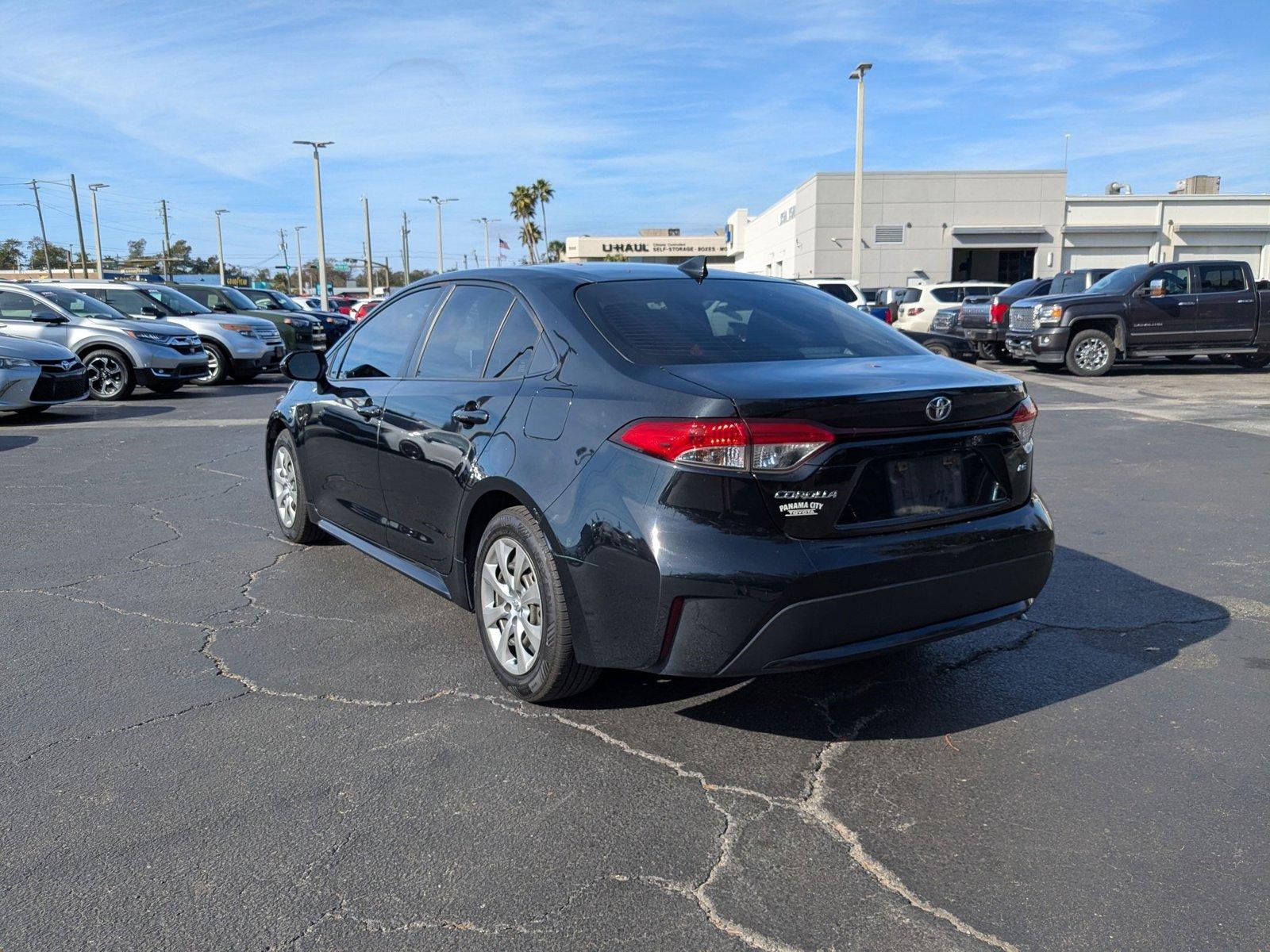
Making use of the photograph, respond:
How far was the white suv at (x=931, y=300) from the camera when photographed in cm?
2519

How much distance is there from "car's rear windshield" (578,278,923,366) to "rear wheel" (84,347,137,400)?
44.3 feet

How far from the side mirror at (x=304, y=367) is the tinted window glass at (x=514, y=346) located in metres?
1.80

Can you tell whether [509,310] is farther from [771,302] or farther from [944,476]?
[944,476]

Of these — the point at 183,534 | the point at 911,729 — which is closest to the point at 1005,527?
the point at 911,729

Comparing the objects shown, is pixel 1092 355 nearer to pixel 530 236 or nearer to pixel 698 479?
pixel 698 479

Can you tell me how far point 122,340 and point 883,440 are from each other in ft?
48.1

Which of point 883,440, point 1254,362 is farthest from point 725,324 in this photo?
point 1254,362

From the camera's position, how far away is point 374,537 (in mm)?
4953

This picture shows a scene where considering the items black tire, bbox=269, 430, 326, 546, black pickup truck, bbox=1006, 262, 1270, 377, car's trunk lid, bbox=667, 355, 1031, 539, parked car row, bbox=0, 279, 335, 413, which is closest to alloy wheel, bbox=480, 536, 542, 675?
car's trunk lid, bbox=667, 355, 1031, 539

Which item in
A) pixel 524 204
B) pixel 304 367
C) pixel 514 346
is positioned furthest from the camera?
pixel 524 204

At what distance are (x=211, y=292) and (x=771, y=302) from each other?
19760 mm

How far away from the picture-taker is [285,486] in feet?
20.7

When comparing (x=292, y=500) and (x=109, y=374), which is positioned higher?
(x=109, y=374)

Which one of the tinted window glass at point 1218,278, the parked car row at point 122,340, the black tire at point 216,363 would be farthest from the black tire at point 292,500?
the tinted window glass at point 1218,278
